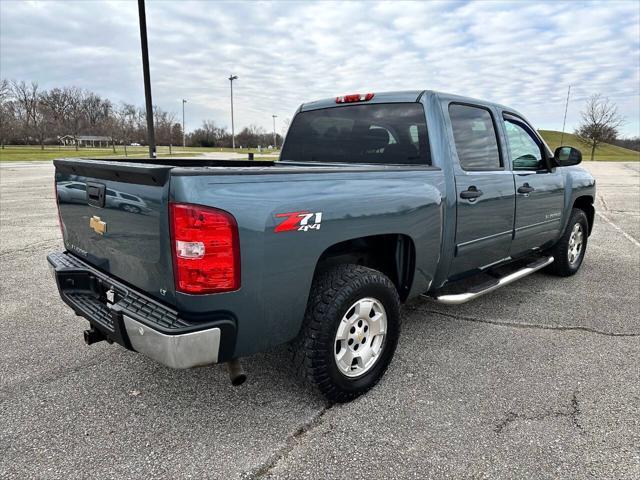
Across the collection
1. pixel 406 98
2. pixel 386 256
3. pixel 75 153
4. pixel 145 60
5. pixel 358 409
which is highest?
pixel 145 60

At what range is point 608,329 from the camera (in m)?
3.97

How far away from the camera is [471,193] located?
347cm

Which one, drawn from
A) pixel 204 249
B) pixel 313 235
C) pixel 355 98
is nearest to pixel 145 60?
pixel 355 98

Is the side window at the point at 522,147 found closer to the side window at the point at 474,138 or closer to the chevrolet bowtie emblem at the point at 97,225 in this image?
the side window at the point at 474,138

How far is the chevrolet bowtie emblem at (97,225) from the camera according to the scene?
2.60 m

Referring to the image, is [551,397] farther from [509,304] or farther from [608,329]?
[509,304]

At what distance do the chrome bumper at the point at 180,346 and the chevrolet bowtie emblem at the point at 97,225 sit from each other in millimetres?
670

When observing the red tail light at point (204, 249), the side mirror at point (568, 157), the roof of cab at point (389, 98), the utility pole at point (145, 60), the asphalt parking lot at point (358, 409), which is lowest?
the asphalt parking lot at point (358, 409)

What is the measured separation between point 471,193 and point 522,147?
52.7 inches

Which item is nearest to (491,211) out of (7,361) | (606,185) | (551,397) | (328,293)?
(551,397)

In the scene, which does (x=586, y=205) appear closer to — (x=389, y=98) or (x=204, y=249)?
(x=389, y=98)

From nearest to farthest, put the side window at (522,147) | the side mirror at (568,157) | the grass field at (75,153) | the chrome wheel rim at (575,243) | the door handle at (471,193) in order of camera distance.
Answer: the door handle at (471,193)
the side window at (522,147)
the side mirror at (568,157)
the chrome wheel rim at (575,243)
the grass field at (75,153)

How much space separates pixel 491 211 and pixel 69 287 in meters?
3.10

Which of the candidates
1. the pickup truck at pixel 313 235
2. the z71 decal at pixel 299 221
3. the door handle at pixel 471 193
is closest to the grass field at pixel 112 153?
the pickup truck at pixel 313 235
